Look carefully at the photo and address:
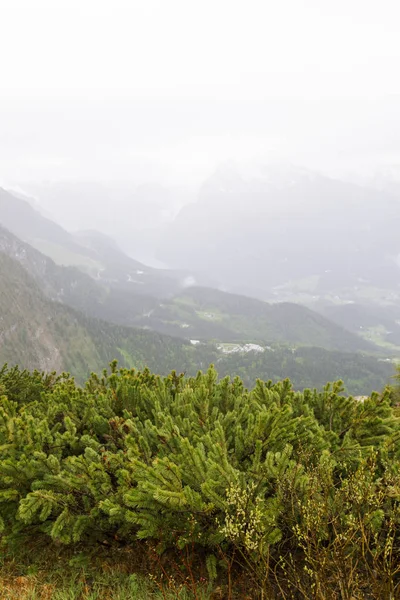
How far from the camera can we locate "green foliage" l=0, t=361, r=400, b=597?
5.15 m

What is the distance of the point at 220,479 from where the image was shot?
588 centimetres

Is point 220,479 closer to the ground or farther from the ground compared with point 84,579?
farther from the ground

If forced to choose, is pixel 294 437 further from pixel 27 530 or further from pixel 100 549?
pixel 27 530

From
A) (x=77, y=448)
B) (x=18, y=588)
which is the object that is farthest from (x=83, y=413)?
(x=18, y=588)

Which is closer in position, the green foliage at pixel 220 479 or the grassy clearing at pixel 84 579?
the green foliage at pixel 220 479

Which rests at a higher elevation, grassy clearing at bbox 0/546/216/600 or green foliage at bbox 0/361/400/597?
green foliage at bbox 0/361/400/597

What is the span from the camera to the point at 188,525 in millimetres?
5824

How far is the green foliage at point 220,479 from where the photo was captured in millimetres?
5148

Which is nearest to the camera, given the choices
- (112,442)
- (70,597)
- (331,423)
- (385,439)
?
(70,597)

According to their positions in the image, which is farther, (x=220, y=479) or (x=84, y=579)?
(x=84, y=579)

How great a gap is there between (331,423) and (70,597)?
22.9 feet

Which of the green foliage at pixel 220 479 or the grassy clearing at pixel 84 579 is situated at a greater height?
the green foliage at pixel 220 479

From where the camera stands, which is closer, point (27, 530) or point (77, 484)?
point (77, 484)

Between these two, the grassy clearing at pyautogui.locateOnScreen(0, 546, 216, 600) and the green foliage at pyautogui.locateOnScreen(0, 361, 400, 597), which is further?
the grassy clearing at pyautogui.locateOnScreen(0, 546, 216, 600)
